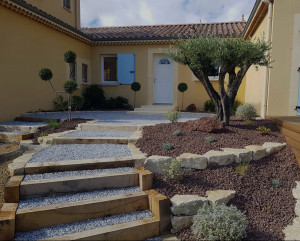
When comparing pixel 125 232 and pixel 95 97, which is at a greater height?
pixel 95 97

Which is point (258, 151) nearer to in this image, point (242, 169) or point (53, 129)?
point (242, 169)

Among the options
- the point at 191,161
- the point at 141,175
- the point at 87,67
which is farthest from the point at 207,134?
the point at 87,67

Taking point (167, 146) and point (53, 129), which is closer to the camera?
point (167, 146)

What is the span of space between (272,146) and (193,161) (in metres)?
1.56

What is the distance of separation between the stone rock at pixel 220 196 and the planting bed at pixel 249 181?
0.09 m

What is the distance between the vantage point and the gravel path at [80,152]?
374 centimetres

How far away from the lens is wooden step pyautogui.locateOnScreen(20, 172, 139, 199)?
2951mm

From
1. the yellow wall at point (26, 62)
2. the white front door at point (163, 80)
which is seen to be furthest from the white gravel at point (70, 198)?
the white front door at point (163, 80)

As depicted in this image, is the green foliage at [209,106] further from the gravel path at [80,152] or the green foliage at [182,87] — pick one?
the gravel path at [80,152]

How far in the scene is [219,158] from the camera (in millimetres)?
3771

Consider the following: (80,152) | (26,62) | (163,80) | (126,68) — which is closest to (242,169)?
(80,152)

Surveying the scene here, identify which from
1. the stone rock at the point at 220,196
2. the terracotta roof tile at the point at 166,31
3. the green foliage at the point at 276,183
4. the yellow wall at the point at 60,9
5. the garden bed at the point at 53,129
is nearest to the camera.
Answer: the stone rock at the point at 220,196

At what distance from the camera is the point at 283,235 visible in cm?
275

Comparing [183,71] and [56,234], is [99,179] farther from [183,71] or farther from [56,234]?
[183,71]
